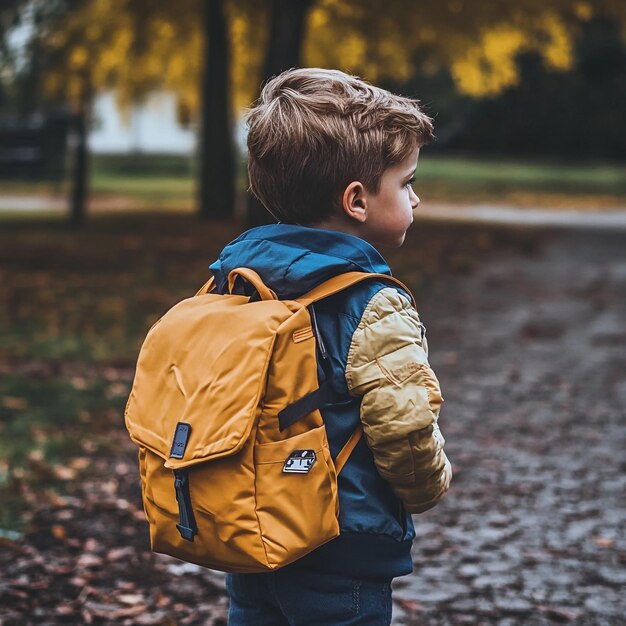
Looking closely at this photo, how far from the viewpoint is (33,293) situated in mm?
10828

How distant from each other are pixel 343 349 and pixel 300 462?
0.75 ft

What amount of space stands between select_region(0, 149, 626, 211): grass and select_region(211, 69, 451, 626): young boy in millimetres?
19757

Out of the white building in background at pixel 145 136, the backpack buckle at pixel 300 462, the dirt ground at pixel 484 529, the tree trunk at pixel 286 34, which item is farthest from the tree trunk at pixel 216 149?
the white building in background at pixel 145 136

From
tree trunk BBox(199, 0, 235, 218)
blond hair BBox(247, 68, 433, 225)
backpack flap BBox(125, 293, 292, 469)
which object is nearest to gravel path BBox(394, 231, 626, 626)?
backpack flap BBox(125, 293, 292, 469)

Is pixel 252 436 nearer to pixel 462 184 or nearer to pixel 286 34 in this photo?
pixel 286 34

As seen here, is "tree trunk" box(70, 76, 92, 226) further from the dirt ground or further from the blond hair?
the blond hair

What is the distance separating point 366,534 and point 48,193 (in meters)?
28.3

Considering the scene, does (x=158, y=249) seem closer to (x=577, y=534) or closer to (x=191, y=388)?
(x=577, y=534)

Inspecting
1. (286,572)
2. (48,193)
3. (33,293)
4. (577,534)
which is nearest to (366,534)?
(286,572)

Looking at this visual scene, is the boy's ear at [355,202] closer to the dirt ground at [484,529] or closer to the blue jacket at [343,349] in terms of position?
the blue jacket at [343,349]

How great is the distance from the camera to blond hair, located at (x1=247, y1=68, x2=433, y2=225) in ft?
6.82

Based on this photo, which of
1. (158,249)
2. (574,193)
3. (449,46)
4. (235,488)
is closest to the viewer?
(235,488)

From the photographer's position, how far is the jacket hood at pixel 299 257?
80.9 inches

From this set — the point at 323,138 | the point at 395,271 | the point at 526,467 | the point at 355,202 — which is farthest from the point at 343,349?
the point at 395,271
